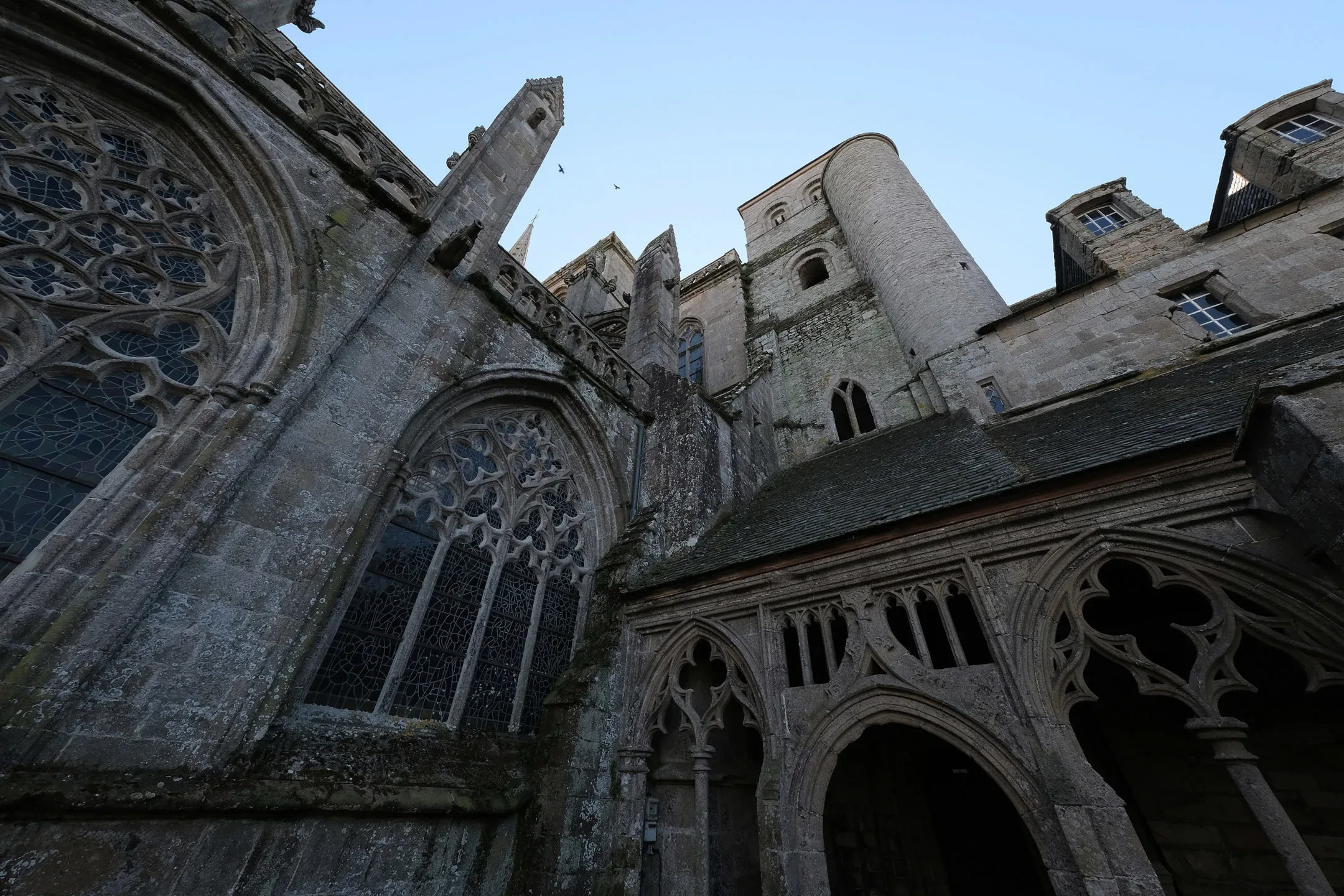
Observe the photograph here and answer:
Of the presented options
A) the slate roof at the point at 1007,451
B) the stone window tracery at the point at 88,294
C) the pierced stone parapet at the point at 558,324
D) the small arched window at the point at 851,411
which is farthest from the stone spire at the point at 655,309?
the stone window tracery at the point at 88,294

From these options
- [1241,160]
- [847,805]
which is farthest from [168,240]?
[1241,160]

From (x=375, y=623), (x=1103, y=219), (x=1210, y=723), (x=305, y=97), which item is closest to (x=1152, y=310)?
(x=1103, y=219)

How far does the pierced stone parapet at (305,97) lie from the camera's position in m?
5.13

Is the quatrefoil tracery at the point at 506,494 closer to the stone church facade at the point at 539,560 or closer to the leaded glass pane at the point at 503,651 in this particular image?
the stone church facade at the point at 539,560

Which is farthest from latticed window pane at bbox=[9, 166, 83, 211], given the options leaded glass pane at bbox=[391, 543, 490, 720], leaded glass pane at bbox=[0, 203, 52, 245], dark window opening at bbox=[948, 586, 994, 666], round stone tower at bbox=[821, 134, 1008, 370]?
round stone tower at bbox=[821, 134, 1008, 370]

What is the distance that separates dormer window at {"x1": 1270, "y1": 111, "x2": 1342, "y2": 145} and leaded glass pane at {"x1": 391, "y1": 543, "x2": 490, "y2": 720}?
531 inches

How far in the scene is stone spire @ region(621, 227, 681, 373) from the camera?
911 centimetres

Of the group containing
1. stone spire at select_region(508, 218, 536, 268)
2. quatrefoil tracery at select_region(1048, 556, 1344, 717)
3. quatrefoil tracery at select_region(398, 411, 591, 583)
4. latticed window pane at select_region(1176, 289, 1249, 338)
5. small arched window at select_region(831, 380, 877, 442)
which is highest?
stone spire at select_region(508, 218, 536, 268)

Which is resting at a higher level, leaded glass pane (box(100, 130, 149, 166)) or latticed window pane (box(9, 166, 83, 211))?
leaded glass pane (box(100, 130, 149, 166))

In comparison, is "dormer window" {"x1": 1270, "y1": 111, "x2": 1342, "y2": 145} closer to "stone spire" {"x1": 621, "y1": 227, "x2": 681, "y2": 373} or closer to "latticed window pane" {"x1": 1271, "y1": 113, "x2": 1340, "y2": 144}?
"latticed window pane" {"x1": 1271, "y1": 113, "x2": 1340, "y2": 144}

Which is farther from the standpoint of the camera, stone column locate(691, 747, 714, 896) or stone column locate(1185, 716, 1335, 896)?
stone column locate(691, 747, 714, 896)

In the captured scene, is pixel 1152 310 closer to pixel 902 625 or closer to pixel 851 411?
pixel 851 411

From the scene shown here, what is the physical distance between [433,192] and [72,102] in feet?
10.1

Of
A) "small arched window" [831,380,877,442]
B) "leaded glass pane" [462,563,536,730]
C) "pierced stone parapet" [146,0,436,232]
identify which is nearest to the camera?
"leaded glass pane" [462,563,536,730]
